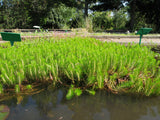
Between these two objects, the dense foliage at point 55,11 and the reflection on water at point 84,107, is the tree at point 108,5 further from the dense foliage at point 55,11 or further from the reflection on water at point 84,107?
the reflection on water at point 84,107

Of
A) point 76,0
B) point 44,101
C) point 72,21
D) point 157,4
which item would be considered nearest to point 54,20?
point 72,21

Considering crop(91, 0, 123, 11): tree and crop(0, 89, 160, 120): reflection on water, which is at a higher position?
crop(91, 0, 123, 11): tree

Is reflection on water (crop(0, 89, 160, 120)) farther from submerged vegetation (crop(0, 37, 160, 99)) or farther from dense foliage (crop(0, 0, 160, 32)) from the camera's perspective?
dense foliage (crop(0, 0, 160, 32))

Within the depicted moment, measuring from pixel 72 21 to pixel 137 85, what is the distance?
19.9m

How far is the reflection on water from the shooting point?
1.49 m

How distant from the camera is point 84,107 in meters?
1.64

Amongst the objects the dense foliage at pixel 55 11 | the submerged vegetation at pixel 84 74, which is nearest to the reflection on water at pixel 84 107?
the submerged vegetation at pixel 84 74

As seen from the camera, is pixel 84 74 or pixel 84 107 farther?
pixel 84 74

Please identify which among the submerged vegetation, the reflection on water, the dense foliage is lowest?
the reflection on water

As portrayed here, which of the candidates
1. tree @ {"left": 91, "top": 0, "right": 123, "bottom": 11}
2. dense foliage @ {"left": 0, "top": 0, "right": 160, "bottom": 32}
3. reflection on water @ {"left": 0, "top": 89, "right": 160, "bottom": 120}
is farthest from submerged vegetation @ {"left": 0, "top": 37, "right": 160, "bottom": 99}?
tree @ {"left": 91, "top": 0, "right": 123, "bottom": 11}

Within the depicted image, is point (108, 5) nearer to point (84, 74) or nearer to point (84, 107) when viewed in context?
point (84, 74)

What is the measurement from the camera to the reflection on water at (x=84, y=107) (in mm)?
1492

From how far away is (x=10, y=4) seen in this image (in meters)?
19.4

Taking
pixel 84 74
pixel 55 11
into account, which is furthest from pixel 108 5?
pixel 84 74
